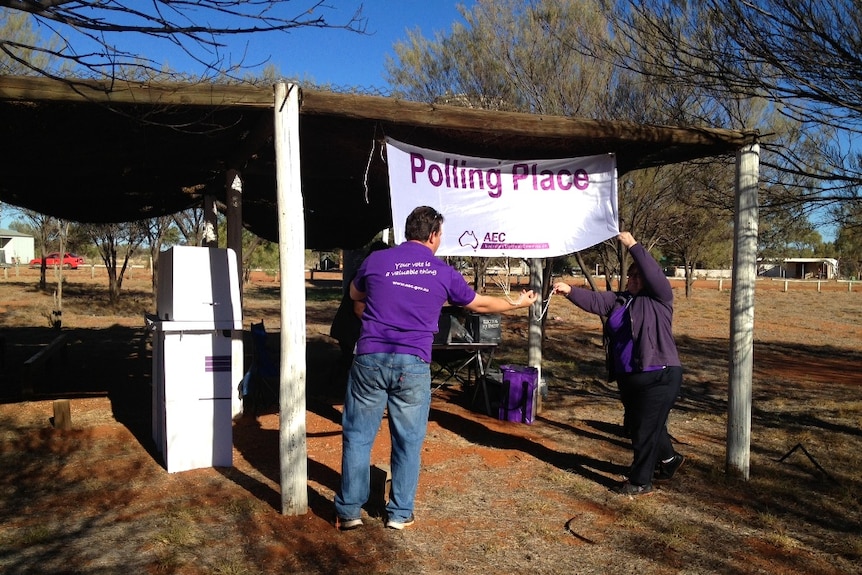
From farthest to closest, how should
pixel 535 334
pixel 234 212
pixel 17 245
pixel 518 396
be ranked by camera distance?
pixel 17 245, pixel 535 334, pixel 234 212, pixel 518 396

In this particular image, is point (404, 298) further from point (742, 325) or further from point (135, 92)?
point (742, 325)

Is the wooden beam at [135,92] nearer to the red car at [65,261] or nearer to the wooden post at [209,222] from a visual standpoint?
the wooden post at [209,222]

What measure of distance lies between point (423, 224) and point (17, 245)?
7619 cm

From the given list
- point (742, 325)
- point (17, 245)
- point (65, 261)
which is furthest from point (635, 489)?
point (17, 245)

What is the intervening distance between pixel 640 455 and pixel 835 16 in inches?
153

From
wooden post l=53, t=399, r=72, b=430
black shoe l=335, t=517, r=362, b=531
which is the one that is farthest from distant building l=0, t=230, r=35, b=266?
black shoe l=335, t=517, r=362, b=531

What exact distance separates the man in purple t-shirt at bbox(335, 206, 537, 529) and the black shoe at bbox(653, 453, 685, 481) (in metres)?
2.06

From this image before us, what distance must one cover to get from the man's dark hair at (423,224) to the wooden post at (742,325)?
8.87ft

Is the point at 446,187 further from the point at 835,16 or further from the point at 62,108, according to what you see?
the point at 835,16

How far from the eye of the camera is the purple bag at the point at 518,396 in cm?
730

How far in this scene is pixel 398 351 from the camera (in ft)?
13.0

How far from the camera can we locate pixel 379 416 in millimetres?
4074

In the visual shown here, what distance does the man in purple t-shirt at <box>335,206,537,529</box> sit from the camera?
397cm

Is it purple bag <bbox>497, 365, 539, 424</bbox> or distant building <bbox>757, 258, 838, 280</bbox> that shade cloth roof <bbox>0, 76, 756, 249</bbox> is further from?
distant building <bbox>757, 258, 838, 280</bbox>
